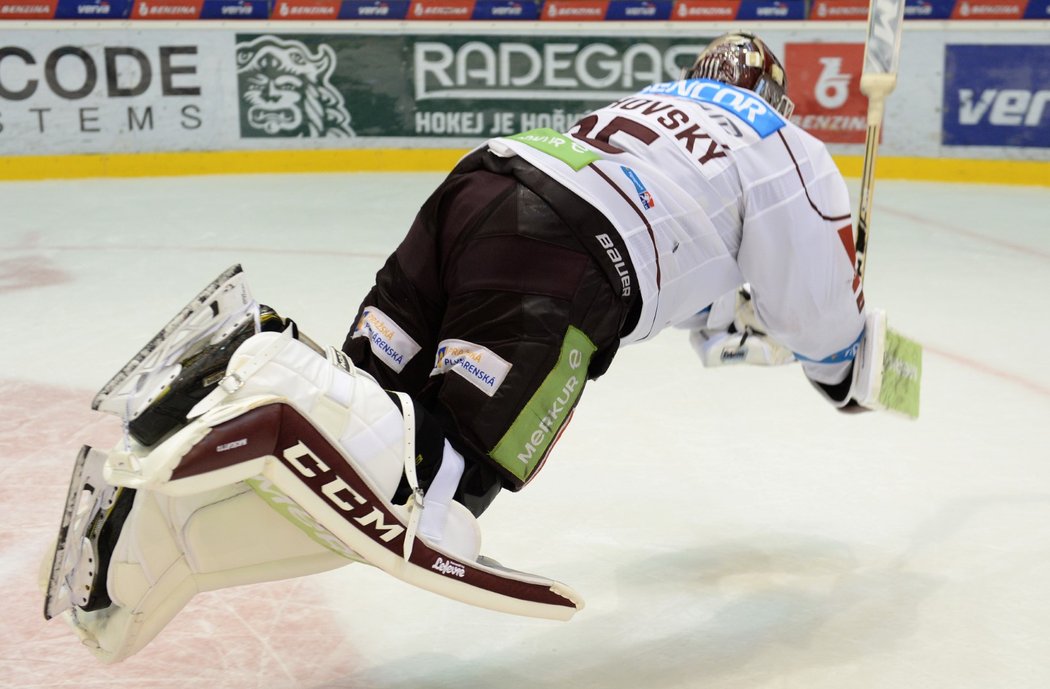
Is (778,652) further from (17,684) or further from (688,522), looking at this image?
(17,684)

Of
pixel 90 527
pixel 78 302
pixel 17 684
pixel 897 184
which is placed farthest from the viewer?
pixel 897 184

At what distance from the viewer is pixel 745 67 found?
6.49 ft

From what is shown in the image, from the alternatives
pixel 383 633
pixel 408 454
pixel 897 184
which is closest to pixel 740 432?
pixel 383 633

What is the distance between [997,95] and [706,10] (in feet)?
A: 5.11

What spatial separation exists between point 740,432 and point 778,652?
1044mm

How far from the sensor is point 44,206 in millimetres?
5863

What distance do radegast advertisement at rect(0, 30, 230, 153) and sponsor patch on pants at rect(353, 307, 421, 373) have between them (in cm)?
526

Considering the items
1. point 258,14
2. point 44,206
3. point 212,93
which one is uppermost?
point 258,14

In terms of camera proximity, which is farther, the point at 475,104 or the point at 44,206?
the point at 475,104

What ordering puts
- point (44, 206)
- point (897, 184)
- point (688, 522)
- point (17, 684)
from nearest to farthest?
point (17, 684), point (688, 522), point (44, 206), point (897, 184)

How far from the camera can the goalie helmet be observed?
198 cm

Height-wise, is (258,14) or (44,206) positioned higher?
(258,14)

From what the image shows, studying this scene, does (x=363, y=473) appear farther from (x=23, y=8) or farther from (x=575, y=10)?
(x=23, y=8)

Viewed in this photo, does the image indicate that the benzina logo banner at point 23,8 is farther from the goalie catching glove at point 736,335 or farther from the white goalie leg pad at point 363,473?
the white goalie leg pad at point 363,473
